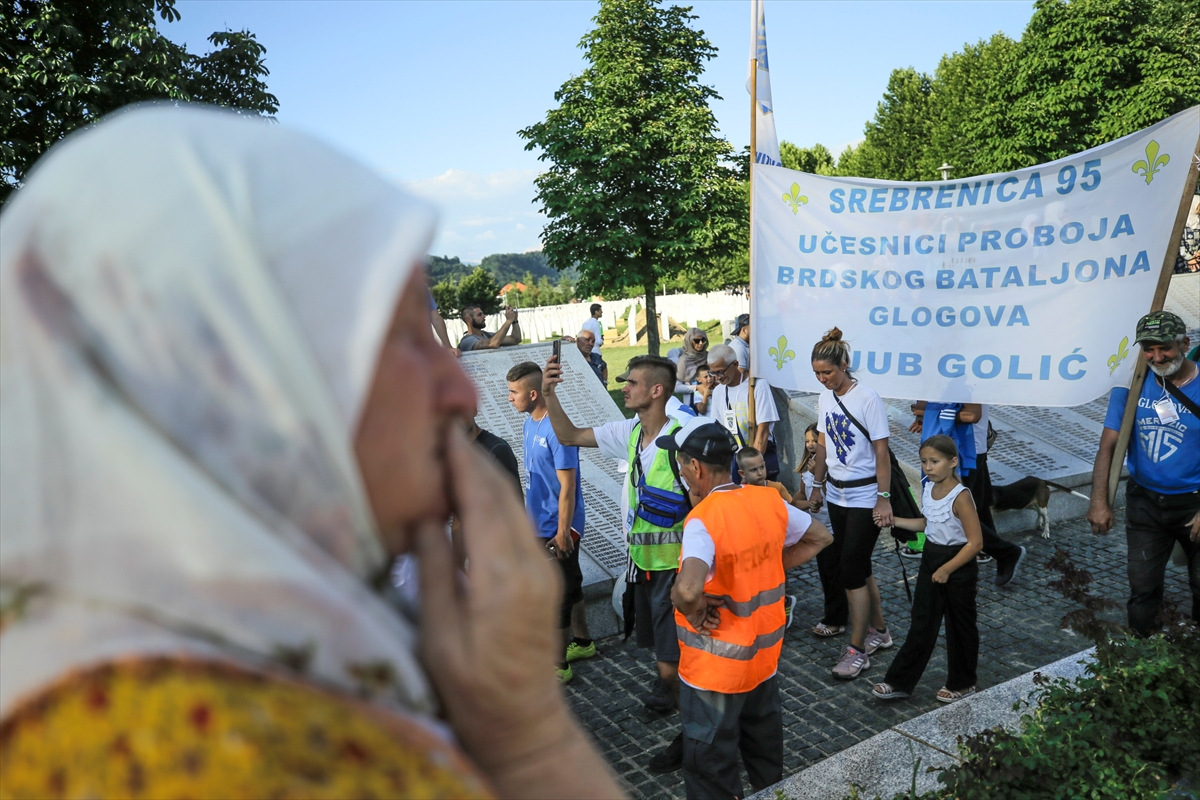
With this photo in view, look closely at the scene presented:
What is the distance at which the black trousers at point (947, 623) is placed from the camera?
16.6 feet

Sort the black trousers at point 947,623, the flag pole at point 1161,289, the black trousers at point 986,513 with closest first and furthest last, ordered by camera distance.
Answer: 1. the flag pole at point 1161,289
2. the black trousers at point 947,623
3. the black trousers at point 986,513

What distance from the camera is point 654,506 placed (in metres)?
4.90

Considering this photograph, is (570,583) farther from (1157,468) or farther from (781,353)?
(1157,468)

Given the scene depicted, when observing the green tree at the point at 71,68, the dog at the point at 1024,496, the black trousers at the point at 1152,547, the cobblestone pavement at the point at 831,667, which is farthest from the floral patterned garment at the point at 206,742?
the green tree at the point at 71,68

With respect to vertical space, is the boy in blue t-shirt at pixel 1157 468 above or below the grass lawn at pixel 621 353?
above

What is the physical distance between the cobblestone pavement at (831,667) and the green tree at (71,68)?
784cm

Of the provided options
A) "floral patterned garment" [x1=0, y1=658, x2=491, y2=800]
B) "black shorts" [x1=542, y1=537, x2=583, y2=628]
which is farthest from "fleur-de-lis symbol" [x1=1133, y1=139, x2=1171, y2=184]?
"floral patterned garment" [x1=0, y1=658, x2=491, y2=800]

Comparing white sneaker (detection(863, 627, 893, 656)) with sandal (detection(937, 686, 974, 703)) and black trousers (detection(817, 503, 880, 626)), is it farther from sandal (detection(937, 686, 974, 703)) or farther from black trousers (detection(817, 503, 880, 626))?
sandal (detection(937, 686, 974, 703))

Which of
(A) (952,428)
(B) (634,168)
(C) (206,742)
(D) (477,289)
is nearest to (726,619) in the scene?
(C) (206,742)

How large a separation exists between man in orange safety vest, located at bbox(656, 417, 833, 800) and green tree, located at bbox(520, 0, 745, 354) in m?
19.1

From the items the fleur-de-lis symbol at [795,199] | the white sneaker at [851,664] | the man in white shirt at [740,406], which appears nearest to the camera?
the white sneaker at [851,664]

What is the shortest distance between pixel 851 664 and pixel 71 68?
9.93 meters

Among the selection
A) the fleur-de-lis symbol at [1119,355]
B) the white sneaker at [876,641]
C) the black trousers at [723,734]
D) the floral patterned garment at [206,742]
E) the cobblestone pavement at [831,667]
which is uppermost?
the floral patterned garment at [206,742]

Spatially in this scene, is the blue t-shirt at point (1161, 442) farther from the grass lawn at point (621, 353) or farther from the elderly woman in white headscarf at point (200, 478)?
the grass lawn at point (621, 353)
